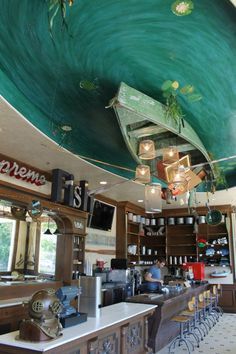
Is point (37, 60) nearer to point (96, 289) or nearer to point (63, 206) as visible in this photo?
point (96, 289)

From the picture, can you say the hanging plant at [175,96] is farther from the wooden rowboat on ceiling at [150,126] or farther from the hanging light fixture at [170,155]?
the hanging light fixture at [170,155]

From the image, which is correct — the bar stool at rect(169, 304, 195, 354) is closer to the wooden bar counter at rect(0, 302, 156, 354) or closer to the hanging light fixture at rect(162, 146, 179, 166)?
the wooden bar counter at rect(0, 302, 156, 354)

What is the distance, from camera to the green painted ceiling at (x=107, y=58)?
3088mm

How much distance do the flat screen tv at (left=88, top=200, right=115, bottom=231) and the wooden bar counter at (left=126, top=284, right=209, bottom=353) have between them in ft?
10.3

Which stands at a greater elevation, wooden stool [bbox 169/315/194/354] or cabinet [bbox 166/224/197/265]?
cabinet [bbox 166/224/197/265]

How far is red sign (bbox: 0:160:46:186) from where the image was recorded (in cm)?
595

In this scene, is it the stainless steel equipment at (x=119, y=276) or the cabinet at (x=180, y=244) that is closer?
the stainless steel equipment at (x=119, y=276)

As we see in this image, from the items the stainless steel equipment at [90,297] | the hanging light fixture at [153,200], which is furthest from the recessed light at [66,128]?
the stainless steel equipment at [90,297]

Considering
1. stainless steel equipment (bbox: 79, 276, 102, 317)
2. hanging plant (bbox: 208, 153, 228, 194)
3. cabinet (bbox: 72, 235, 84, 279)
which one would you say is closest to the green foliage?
cabinet (bbox: 72, 235, 84, 279)

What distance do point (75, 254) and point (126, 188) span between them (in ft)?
7.27

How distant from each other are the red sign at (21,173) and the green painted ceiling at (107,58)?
3.77 ft

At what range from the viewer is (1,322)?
16.9ft

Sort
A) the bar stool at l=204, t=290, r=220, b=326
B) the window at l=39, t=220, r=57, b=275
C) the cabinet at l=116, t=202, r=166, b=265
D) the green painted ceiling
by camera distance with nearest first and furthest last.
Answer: the green painted ceiling < the bar stool at l=204, t=290, r=220, b=326 < the window at l=39, t=220, r=57, b=275 < the cabinet at l=116, t=202, r=166, b=265

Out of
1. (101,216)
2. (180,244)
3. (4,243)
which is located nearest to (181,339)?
(101,216)
